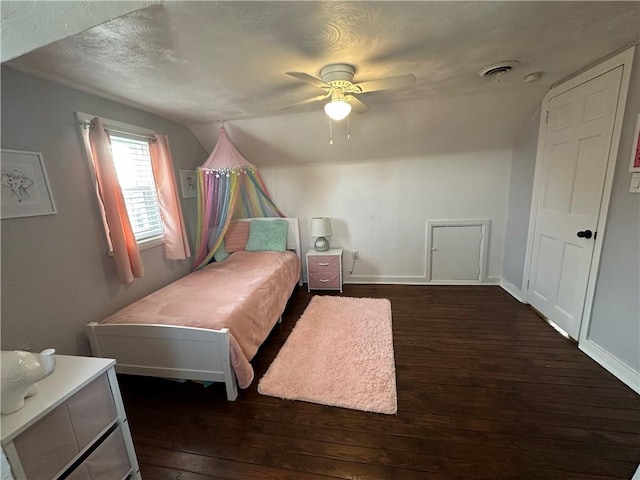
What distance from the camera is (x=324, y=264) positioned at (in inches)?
142

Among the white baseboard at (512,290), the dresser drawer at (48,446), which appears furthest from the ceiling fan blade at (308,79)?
the white baseboard at (512,290)

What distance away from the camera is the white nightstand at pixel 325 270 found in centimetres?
358

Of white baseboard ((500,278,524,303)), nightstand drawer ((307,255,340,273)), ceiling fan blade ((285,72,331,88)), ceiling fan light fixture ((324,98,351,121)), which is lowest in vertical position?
white baseboard ((500,278,524,303))

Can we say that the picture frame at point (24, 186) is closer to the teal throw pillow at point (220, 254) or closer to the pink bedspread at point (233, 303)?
the pink bedspread at point (233, 303)

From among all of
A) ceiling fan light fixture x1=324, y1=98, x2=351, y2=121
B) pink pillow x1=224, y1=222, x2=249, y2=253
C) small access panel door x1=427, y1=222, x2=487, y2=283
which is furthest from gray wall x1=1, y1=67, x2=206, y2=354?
small access panel door x1=427, y1=222, x2=487, y2=283

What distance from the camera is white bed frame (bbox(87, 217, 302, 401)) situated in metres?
1.84

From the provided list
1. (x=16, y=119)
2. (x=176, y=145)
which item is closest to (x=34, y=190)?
(x=16, y=119)

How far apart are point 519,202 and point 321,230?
2.38 meters

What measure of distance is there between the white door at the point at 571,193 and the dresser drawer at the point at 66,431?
10.8 feet

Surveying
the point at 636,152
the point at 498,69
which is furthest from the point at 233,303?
the point at 636,152

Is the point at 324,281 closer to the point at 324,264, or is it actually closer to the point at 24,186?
the point at 324,264

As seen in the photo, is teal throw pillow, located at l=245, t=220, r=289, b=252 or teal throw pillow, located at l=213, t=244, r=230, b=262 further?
teal throw pillow, located at l=245, t=220, r=289, b=252

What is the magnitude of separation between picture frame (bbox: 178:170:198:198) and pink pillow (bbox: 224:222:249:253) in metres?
0.64

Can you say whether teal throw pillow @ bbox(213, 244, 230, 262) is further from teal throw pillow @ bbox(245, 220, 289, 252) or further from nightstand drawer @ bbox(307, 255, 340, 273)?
nightstand drawer @ bbox(307, 255, 340, 273)
